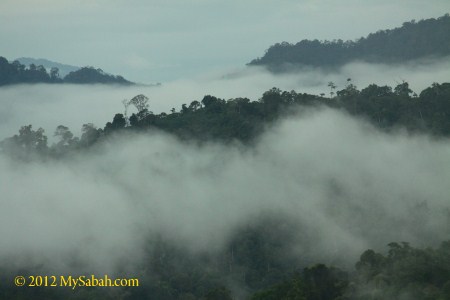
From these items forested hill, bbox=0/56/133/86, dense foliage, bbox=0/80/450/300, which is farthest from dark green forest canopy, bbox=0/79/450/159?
forested hill, bbox=0/56/133/86

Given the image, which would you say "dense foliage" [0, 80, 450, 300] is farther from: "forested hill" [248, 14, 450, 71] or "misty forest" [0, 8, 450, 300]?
"forested hill" [248, 14, 450, 71]

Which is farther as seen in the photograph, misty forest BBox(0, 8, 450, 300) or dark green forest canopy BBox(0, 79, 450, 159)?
dark green forest canopy BBox(0, 79, 450, 159)

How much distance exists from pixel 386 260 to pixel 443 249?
238 centimetres

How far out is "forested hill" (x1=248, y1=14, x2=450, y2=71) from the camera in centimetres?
9138

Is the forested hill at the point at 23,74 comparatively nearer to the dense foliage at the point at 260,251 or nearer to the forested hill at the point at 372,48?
the forested hill at the point at 372,48

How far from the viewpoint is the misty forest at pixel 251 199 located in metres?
34.0

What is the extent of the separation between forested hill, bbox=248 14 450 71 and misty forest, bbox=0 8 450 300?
130 feet

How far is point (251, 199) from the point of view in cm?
4531

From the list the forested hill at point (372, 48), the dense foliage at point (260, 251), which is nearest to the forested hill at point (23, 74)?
the forested hill at point (372, 48)

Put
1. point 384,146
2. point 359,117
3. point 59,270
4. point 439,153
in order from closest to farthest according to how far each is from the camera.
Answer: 1. point 59,270
2. point 439,153
3. point 384,146
4. point 359,117

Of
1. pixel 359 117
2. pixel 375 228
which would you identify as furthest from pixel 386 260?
pixel 359 117

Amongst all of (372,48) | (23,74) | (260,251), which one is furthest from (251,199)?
(372,48)

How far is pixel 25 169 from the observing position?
5234 centimetres

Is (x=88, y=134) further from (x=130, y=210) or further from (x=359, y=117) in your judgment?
(x=359, y=117)
